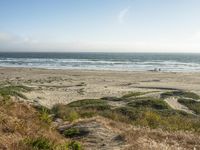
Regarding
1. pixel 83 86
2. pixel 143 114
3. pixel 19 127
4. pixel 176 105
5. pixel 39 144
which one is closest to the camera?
pixel 39 144

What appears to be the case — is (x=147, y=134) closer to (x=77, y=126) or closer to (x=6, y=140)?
(x=77, y=126)

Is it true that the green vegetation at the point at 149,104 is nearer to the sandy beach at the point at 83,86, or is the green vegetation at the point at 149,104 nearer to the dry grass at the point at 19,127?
the sandy beach at the point at 83,86

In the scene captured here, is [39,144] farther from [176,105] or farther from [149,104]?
[176,105]

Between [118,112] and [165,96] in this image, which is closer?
[118,112]

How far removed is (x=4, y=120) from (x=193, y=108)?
15.9m

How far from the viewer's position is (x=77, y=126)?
38.2 feet

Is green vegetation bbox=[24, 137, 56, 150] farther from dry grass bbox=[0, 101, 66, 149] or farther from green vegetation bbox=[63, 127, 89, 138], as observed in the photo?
green vegetation bbox=[63, 127, 89, 138]

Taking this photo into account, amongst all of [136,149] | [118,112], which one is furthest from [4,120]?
[118,112]

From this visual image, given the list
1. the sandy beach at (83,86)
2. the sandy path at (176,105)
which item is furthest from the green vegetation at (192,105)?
the sandy beach at (83,86)

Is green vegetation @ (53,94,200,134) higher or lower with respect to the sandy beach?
higher

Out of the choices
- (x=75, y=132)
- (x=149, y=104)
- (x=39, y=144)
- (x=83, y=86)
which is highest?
(x=39, y=144)

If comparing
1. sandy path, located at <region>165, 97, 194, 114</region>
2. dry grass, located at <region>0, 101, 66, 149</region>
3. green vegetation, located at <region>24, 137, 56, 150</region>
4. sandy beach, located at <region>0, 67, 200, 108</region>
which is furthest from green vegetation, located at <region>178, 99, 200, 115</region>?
green vegetation, located at <region>24, 137, 56, 150</region>

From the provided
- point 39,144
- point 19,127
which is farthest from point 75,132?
point 39,144

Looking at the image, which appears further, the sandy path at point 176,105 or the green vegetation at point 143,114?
the sandy path at point 176,105
